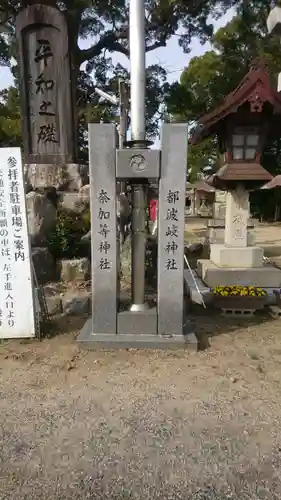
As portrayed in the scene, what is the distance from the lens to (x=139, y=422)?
2.97m

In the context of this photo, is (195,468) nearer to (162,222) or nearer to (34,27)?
(162,222)

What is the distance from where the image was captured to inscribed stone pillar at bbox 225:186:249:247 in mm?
6982

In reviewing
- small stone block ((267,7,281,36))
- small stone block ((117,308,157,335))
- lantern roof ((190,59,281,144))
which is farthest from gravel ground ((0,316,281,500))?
lantern roof ((190,59,281,144))

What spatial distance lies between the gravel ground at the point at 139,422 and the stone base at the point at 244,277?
1.92 meters

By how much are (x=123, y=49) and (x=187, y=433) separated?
1792 cm

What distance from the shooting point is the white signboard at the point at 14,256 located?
436 cm

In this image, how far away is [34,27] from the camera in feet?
27.6

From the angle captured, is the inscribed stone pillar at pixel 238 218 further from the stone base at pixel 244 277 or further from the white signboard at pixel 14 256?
the white signboard at pixel 14 256

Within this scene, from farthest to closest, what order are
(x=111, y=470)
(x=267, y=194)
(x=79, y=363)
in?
(x=267, y=194)
(x=79, y=363)
(x=111, y=470)

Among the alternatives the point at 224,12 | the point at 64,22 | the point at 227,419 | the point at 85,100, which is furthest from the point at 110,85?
the point at 227,419

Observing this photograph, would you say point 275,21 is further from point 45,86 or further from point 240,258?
point 45,86

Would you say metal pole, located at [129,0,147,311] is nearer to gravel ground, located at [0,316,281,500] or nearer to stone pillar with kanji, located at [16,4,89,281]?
gravel ground, located at [0,316,281,500]

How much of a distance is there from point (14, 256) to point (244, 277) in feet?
12.7

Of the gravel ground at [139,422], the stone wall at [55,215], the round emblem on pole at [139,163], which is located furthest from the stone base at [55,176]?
the gravel ground at [139,422]
